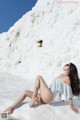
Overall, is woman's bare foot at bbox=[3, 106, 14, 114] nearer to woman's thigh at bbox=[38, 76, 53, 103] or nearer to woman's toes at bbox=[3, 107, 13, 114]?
woman's toes at bbox=[3, 107, 13, 114]

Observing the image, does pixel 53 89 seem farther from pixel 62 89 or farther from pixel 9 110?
pixel 9 110

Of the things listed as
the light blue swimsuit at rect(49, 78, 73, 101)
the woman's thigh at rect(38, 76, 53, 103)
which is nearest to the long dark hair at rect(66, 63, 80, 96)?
the light blue swimsuit at rect(49, 78, 73, 101)

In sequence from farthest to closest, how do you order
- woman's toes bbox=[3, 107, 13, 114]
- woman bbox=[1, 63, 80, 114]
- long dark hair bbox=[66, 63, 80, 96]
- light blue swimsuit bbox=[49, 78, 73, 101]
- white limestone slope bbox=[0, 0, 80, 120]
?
white limestone slope bbox=[0, 0, 80, 120] → long dark hair bbox=[66, 63, 80, 96] → light blue swimsuit bbox=[49, 78, 73, 101] → woman bbox=[1, 63, 80, 114] → woman's toes bbox=[3, 107, 13, 114]

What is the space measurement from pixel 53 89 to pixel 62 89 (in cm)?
18

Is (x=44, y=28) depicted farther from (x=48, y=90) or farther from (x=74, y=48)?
(x=48, y=90)

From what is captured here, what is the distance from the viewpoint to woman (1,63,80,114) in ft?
18.5

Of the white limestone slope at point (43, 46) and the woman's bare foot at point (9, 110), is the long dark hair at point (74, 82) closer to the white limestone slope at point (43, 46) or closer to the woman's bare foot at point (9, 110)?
the woman's bare foot at point (9, 110)

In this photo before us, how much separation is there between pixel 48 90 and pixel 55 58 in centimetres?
539

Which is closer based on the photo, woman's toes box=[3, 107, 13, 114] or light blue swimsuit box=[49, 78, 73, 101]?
woman's toes box=[3, 107, 13, 114]

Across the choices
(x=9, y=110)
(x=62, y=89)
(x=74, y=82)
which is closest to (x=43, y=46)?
(x=74, y=82)

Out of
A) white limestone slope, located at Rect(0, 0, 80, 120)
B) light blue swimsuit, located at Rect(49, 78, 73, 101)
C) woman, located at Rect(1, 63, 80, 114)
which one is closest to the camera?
woman, located at Rect(1, 63, 80, 114)

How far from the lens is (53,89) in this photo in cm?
588

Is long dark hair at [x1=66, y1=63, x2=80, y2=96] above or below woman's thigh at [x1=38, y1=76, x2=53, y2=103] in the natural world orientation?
above

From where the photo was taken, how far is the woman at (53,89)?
563 cm
